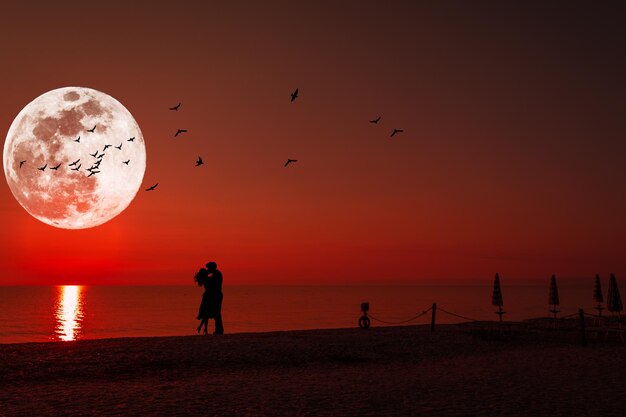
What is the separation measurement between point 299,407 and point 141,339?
36.9 ft

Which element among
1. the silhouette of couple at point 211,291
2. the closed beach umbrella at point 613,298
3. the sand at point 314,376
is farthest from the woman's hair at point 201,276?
the closed beach umbrella at point 613,298

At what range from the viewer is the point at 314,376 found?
50.4 ft

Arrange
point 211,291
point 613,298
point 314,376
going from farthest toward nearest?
point 613,298
point 211,291
point 314,376

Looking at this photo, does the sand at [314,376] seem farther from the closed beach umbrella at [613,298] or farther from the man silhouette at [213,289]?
the closed beach umbrella at [613,298]

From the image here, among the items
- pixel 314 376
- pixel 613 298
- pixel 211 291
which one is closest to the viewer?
pixel 314 376

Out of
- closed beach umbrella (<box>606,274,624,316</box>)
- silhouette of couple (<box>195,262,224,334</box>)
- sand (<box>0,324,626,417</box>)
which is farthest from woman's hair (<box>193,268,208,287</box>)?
closed beach umbrella (<box>606,274,624,316</box>)

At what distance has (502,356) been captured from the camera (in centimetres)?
1908

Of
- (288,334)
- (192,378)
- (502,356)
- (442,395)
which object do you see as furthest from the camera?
(288,334)

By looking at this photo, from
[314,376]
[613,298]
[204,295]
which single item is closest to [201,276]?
[204,295]

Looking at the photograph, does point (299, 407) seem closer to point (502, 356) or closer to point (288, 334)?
point (502, 356)

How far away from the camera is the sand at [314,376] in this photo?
1173 centimetres

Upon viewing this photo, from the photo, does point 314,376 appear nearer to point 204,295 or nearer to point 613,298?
point 204,295

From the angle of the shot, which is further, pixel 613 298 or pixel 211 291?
pixel 613 298

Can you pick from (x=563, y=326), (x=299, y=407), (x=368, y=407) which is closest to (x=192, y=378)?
(x=299, y=407)
